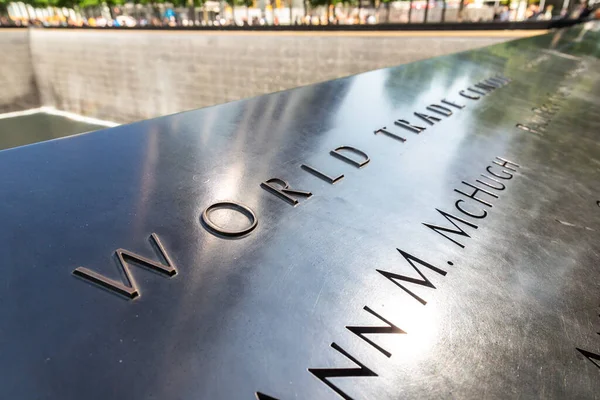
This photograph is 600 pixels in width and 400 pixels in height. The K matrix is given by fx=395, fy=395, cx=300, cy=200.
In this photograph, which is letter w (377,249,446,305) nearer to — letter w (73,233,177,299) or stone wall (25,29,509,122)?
letter w (73,233,177,299)

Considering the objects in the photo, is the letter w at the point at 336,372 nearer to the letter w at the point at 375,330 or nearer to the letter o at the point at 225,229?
the letter w at the point at 375,330

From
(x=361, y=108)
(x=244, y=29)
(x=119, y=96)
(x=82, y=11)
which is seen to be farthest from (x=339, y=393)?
(x=82, y=11)

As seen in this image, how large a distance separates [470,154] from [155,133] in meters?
0.93

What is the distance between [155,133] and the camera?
3.27ft

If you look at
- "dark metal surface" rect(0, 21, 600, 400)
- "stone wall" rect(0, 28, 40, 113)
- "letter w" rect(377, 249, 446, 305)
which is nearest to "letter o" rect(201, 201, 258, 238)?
"dark metal surface" rect(0, 21, 600, 400)

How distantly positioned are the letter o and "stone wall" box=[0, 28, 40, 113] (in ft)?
43.6

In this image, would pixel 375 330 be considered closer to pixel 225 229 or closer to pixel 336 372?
pixel 336 372

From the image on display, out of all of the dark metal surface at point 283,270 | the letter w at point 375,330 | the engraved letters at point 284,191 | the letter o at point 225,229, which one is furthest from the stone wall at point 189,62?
the letter w at point 375,330

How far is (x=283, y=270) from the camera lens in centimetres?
62

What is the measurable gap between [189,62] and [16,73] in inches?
239

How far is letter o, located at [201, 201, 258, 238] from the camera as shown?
669mm

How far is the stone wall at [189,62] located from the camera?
6.77 m

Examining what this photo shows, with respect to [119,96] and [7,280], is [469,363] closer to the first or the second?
[7,280]

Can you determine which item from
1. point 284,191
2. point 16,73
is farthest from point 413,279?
point 16,73
